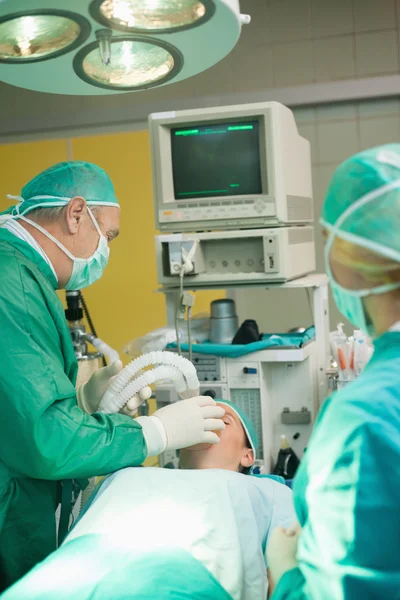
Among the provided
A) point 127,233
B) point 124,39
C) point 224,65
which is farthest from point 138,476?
point 224,65

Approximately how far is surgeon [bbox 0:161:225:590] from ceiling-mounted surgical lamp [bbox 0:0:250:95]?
356 mm

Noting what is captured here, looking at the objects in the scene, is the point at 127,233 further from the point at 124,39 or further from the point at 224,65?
the point at 124,39

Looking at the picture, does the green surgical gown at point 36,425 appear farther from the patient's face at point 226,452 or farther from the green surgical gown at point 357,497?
the green surgical gown at point 357,497

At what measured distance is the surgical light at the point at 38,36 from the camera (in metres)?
1.28

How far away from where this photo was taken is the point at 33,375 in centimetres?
150

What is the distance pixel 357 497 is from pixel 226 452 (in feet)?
4.52

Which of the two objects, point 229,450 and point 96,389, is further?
point 229,450

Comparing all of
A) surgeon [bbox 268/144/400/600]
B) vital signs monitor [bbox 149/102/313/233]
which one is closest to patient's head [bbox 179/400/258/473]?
vital signs monitor [bbox 149/102/313/233]

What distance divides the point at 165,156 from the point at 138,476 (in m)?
1.46

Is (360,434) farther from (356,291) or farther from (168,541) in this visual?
(168,541)

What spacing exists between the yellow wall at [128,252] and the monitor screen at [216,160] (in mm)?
1793

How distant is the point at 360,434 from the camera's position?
2.95 feet

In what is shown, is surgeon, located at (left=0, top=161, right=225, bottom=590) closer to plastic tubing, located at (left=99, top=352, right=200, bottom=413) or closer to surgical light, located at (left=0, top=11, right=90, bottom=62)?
plastic tubing, located at (left=99, top=352, right=200, bottom=413)

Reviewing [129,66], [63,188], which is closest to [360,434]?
[129,66]
